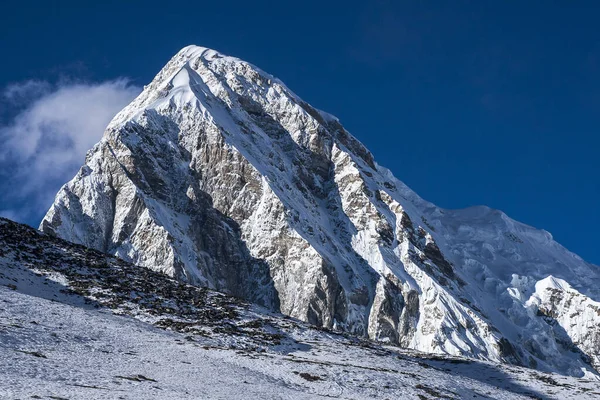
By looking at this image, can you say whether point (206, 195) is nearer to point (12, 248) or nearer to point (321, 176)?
point (321, 176)

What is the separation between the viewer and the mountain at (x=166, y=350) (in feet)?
107

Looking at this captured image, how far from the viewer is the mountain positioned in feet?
107

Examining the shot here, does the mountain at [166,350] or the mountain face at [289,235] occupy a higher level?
the mountain face at [289,235]

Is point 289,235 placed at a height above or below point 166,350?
above

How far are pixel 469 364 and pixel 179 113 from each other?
129 m

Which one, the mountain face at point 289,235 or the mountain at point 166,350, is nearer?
the mountain at point 166,350

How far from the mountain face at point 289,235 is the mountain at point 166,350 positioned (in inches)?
3095

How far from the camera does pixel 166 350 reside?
4141 centimetres

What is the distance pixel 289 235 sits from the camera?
155625mm

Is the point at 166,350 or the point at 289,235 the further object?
the point at 289,235

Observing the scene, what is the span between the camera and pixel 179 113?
180m

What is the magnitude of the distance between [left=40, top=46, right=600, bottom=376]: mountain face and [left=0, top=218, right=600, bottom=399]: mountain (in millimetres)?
78617

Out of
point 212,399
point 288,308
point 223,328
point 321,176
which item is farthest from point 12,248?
point 321,176

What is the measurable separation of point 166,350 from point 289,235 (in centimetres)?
11436
